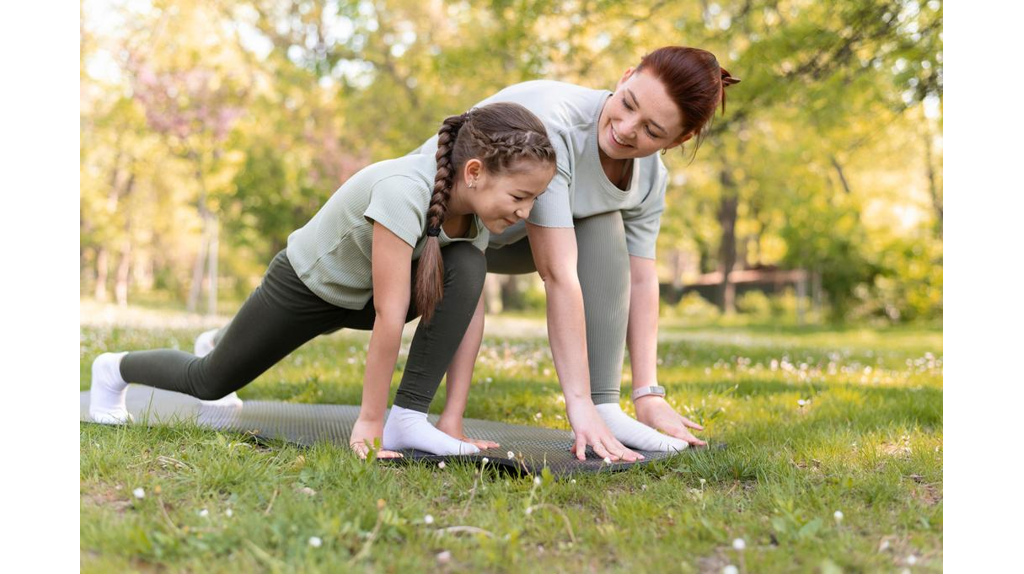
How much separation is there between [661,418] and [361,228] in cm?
152

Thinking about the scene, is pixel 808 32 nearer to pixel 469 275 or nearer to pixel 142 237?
pixel 469 275

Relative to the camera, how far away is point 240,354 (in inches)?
134

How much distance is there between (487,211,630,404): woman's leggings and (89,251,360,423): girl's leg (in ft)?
3.35

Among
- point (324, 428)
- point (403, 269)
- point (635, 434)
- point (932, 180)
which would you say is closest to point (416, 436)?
point (324, 428)

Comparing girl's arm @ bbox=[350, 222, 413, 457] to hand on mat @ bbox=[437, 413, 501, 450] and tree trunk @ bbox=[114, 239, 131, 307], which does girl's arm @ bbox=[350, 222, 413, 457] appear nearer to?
hand on mat @ bbox=[437, 413, 501, 450]

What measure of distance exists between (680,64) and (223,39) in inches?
660

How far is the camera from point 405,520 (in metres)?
2.20

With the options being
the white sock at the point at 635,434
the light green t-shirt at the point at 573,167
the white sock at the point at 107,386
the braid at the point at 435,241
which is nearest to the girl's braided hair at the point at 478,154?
the braid at the point at 435,241

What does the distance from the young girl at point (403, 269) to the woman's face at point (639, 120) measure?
0.45 metres

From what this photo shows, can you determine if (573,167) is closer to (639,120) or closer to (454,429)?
(639,120)

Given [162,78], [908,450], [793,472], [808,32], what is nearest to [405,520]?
[793,472]

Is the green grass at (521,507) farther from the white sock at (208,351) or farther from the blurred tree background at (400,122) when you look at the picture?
the blurred tree background at (400,122)

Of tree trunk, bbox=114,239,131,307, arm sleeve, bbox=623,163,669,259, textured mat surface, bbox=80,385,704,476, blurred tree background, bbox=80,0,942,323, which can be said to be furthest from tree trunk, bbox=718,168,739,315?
textured mat surface, bbox=80,385,704,476

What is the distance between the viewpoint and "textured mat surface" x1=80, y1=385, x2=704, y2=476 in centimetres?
290
